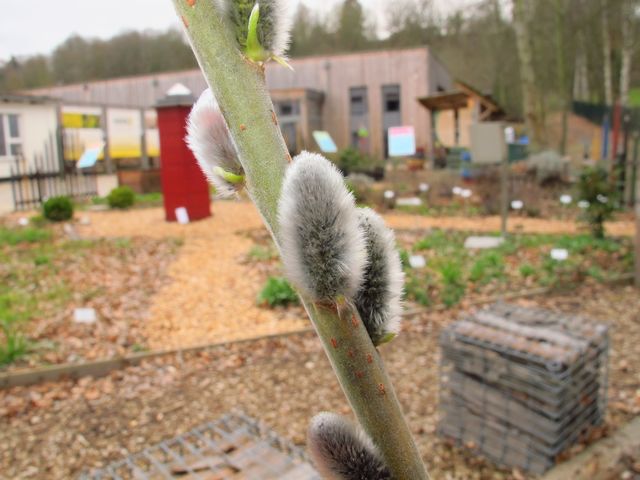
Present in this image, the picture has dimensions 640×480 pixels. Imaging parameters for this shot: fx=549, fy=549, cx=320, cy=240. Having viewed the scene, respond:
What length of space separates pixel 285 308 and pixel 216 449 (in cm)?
390

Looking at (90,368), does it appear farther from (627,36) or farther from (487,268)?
(627,36)

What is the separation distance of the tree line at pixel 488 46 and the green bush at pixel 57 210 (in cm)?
360

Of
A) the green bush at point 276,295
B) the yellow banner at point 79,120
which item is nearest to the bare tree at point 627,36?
the yellow banner at point 79,120

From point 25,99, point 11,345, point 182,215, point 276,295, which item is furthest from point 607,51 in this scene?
point 11,345

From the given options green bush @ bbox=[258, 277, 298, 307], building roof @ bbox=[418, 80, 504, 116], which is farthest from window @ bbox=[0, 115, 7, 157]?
building roof @ bbox=[418, 80, 504, 116]

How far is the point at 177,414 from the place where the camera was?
445 centimetres

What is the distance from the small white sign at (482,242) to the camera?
902cm

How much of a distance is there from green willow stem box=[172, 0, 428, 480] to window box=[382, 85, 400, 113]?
90.6ft

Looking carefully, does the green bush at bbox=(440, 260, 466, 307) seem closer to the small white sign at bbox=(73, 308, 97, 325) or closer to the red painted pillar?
the small white sign at bbox=(73, 308, 97, 325)

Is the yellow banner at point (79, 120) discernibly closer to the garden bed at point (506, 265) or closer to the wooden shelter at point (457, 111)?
the garden bed at point (506, 265)

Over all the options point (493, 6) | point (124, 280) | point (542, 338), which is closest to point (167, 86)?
point (493, 6)

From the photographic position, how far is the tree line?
17.1 m

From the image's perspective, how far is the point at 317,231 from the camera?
0.59m

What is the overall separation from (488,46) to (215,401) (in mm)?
27311
